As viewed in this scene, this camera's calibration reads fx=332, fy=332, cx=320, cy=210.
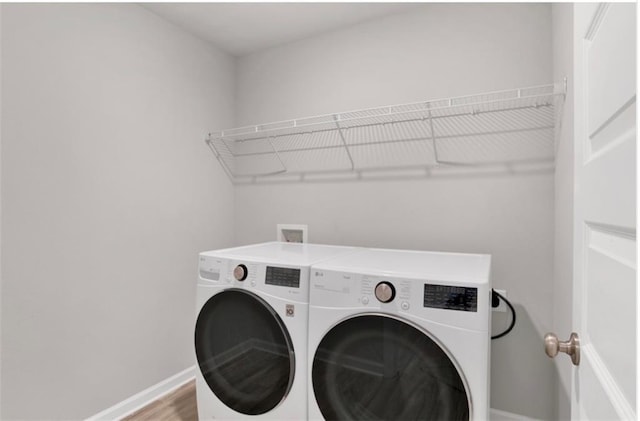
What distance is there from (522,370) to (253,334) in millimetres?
1446

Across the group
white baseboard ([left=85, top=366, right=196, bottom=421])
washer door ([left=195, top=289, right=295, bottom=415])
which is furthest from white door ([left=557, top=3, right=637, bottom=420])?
white baseboard ([left=85, top=366, right=196, bottom=421])

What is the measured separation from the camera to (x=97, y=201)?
1807 millimetres

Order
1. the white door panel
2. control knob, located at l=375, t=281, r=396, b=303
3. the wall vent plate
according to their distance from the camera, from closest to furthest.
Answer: the white door panel < control knob, located at l=375, t=281, r=396, b=303 < the wall vent plate

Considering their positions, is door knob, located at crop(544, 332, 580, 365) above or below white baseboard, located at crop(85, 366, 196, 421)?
above

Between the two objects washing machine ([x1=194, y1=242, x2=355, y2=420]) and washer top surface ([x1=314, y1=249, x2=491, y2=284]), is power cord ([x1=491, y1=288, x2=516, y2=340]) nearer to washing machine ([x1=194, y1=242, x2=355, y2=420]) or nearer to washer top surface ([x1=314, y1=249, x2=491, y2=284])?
washer top surface ([x1=314, y1=249, x2=491, y2=284])

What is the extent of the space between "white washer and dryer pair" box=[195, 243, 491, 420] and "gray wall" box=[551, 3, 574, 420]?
0.30 m

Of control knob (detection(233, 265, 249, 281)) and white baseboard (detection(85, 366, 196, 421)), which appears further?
white baseboard (detection(85, 366, 196, 421))

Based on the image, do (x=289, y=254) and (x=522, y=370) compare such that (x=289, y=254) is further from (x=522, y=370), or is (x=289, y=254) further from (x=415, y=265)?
(x=522, y=370)

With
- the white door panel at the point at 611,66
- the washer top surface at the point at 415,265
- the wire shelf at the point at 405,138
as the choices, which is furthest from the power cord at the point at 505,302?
the white door panel at the point at 611,66

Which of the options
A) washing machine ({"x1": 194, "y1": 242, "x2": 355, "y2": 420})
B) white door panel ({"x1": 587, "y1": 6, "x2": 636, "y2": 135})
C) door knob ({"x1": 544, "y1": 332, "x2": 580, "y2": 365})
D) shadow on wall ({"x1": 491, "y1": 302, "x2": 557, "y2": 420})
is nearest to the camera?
white door panel ({"x1": 587, "y1": 6, "x2": 636, "y2": 135})

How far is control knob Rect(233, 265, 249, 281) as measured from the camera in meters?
1.52

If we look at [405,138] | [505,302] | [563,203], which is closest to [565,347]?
[563,203]

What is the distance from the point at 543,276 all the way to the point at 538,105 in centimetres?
86

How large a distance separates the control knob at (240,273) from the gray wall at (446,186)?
2.87ft
